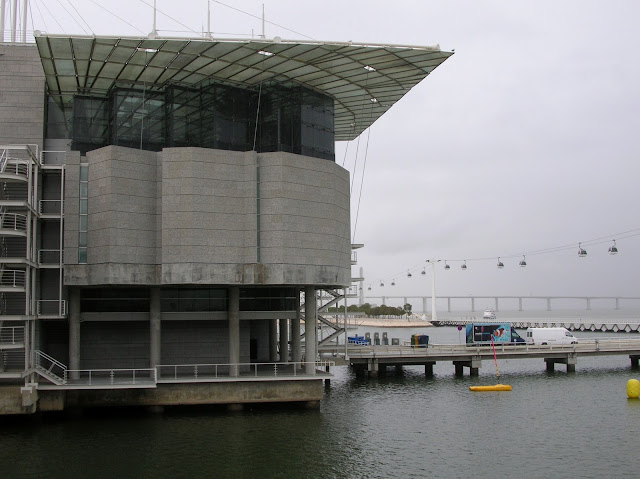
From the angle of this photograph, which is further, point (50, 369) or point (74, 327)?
point (74, 327)

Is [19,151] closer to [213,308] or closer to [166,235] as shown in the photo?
[166,235]

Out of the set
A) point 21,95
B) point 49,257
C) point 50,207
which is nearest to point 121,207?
point 50,207

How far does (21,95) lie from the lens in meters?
47.0

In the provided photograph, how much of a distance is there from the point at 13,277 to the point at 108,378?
8798 millimetres

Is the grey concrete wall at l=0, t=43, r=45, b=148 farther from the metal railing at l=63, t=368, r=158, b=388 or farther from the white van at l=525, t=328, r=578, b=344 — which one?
the white van at l=525, t=328, r=578, b=344

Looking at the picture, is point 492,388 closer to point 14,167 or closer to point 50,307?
point 50,307

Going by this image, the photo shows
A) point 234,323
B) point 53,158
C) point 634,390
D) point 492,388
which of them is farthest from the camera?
point 492,388

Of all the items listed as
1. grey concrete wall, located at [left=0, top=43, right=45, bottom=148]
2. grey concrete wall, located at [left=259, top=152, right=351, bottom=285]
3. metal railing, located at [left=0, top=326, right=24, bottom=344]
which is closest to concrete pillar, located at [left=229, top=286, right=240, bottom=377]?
grey concrete wall, located at [left=259, top=152, right=351, bottom=285]

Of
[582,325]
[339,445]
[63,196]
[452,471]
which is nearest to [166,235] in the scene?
[63,196]

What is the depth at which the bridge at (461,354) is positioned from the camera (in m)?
60.3

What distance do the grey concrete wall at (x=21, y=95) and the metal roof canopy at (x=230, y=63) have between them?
1.38 m

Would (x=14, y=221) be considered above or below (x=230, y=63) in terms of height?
below

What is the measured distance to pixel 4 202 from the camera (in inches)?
1510

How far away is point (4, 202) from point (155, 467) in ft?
55.4
